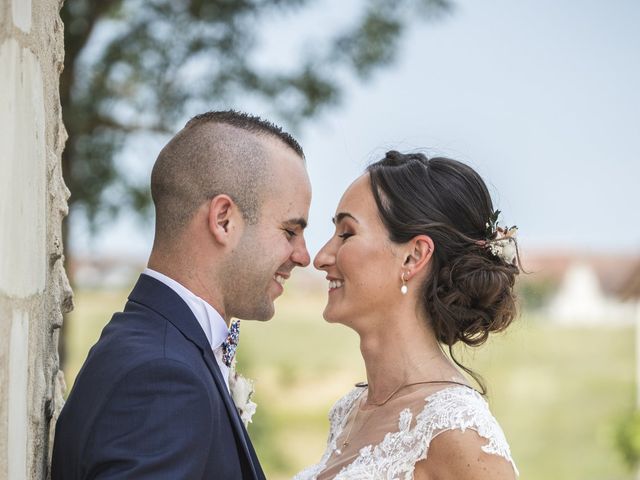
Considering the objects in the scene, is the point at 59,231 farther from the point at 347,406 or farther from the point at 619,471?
the point at 619,471

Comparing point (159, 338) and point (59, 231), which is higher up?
point (59, 231)

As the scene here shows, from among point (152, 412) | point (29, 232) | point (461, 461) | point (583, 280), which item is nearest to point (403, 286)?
point (461, 461)

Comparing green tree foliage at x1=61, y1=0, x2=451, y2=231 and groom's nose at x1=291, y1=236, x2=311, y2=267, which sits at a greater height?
green tree foliage at x1=61, y1=0, x2=451, y2=231

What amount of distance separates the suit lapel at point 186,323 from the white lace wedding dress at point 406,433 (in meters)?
0.65

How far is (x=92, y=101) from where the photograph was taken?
838 cm

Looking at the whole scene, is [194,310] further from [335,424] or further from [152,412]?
[335,424]

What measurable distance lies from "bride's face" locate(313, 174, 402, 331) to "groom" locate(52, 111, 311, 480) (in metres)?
0.42

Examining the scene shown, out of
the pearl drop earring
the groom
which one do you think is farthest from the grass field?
the groom

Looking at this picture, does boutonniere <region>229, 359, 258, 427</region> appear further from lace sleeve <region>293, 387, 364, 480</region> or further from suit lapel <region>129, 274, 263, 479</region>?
lace sleeve <region>293, 387, 364, 480</region>

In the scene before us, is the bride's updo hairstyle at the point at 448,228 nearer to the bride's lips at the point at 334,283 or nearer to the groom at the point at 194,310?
the bride's lips at the point at 334,283

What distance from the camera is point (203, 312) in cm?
269

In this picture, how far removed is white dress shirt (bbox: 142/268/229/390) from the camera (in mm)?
2664

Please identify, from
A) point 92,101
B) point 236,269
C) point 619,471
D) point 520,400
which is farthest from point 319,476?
point 520,400

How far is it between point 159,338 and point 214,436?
0.30m
